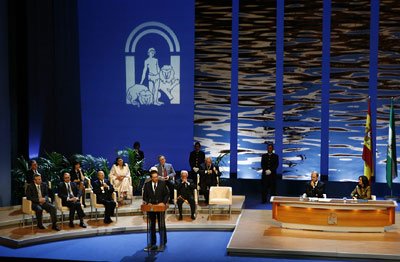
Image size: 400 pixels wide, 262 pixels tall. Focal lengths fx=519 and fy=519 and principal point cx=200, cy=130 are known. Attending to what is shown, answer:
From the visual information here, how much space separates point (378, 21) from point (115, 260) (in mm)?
8937

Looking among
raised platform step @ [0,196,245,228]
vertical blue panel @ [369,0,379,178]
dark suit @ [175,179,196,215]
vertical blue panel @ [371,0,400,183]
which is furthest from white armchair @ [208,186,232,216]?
vertical blue panel @ [371,0,400,183]

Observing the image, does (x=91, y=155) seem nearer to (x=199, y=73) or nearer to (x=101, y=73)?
(x=101, y=73)

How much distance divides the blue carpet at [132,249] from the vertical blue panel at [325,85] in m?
4.75

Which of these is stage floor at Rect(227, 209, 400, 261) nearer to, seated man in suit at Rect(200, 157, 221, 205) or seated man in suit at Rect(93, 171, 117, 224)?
seated man in suit at Rect(200, 157, 221, 205)

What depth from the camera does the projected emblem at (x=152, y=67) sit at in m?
13.8

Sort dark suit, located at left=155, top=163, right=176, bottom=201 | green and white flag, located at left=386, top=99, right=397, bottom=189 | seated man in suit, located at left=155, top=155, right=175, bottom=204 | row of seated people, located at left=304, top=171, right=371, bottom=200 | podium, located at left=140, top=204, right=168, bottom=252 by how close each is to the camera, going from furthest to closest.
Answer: green and white flag, located at left=386, top=99, right=397, bottom=189, seated man in suit, located at left=155, top=155, right=175, bottom=204, dark suit, located at left=155, top=163, right=176, bottom=201, row of seated people, located at left=304, top=171, right=371, bottom=200, podium, located at left=140, top=204, right=168, bottom=252

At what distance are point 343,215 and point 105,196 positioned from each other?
4.56 meters

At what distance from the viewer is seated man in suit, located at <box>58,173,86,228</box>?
9742mm

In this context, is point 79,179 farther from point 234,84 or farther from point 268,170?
point 234,84

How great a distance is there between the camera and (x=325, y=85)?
1332 centimetres

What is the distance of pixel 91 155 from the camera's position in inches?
562

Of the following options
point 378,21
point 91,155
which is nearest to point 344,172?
point 378,21

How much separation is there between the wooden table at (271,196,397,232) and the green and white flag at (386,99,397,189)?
286cm

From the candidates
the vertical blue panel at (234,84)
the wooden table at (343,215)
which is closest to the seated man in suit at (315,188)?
the wooden table at (343,215)
